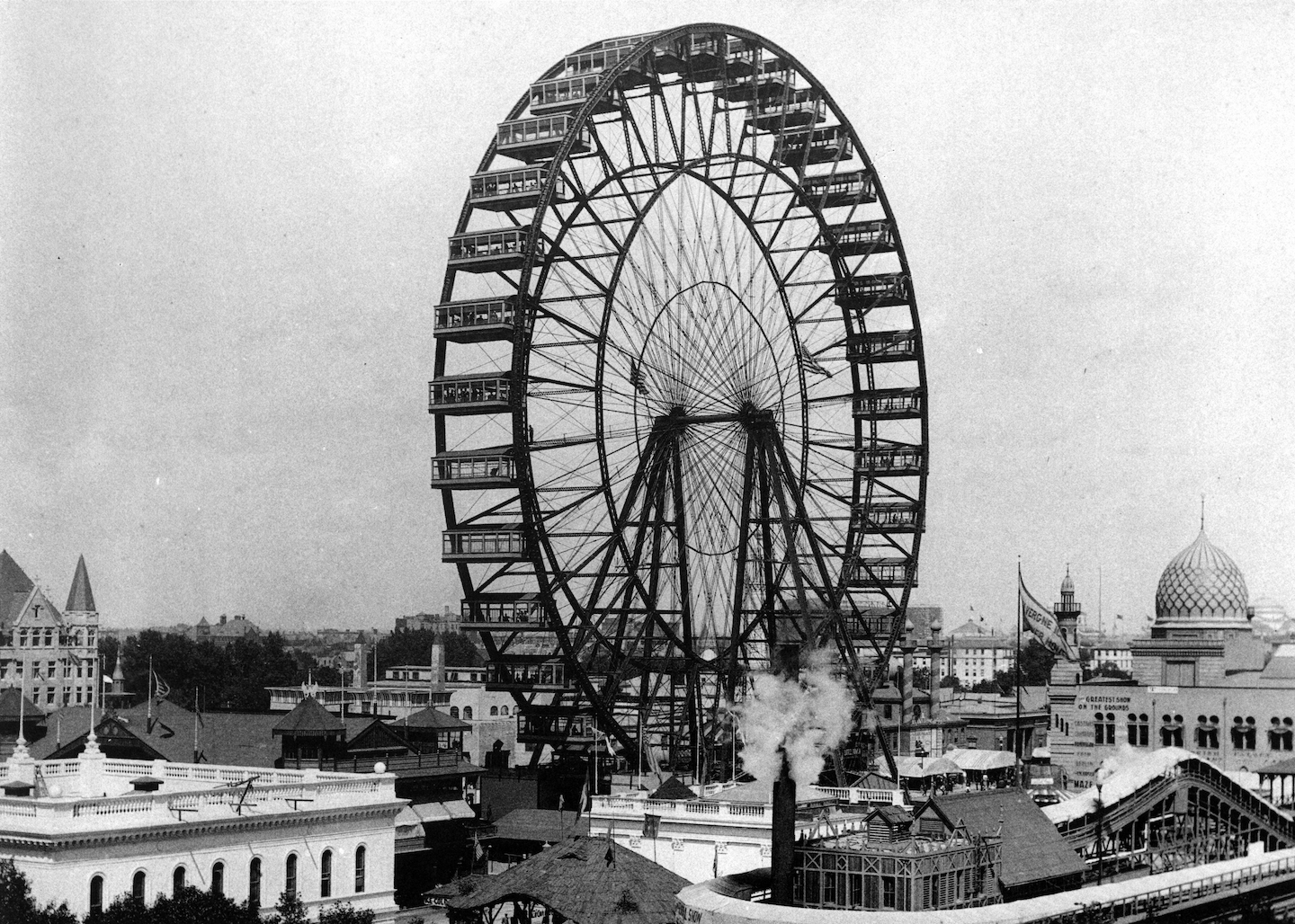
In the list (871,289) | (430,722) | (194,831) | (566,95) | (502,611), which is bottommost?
(194,831)

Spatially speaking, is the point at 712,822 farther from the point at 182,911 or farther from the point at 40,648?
the point at 40,648

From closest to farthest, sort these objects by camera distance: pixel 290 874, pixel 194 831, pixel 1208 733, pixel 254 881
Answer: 1. pixel 194 831
2. pixel 254 881
3. pixel 290 874
4. pixel 1208 733

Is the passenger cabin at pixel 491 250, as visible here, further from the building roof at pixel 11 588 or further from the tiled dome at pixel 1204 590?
the building roof at pixel 11 588

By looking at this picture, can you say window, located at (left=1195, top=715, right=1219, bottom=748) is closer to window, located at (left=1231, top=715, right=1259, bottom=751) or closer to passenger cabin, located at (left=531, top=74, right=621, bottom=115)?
window, located at (left=1231, top=715, right=1259, bottom=751)

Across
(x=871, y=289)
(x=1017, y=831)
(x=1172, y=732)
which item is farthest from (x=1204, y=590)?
(x=1017, y=831)

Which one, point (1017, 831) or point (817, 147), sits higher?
point (817, 147)

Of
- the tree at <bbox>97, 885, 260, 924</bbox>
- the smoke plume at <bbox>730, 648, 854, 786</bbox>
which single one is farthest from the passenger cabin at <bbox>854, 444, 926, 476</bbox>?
the tree at <bbox>97, 885, 260, 924</bbox>

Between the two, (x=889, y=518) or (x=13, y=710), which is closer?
(x=889, y=518)
